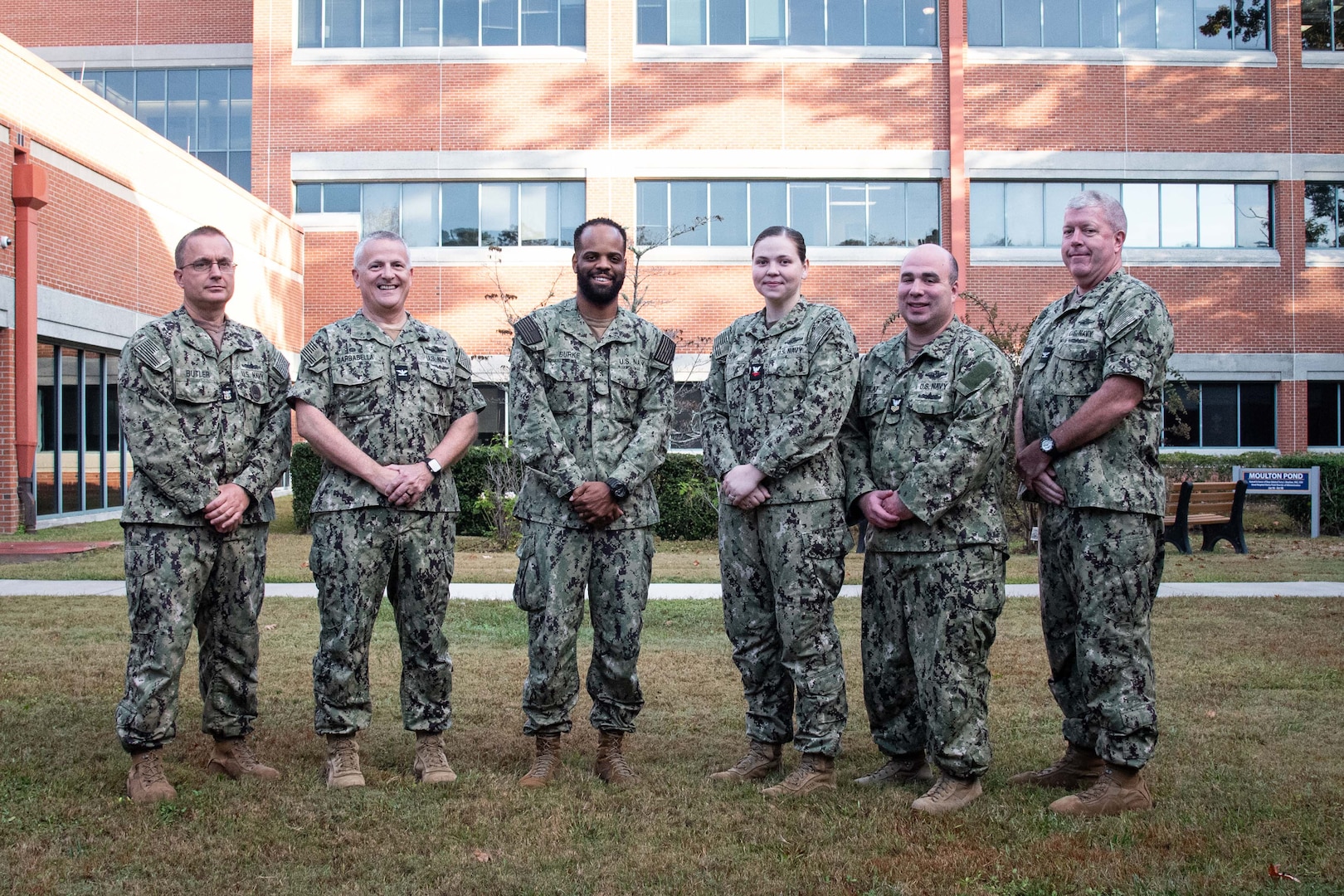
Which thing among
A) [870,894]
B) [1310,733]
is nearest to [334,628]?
[870,894]

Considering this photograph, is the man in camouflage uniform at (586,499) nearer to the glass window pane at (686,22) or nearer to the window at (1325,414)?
the glass window pane at (686,22)

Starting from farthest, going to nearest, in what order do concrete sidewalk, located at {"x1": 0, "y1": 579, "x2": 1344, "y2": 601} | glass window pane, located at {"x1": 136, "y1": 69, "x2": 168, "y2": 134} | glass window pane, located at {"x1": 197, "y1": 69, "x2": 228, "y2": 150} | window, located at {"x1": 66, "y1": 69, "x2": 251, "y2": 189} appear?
glass window pane, located at {"x1": 197, "y1": 69, "x2": 228, "y2": 150} < glass window pane, located at {"x1": 136, "y1": 69, "x2": 168, "y2": 134} < window, located at {"x1": 66, "y1": 69, "x2": 251, "y2": 189} < concrete sidewalk, located at {"x1": 0, "y1": 579, "x2": 1344, "y2": 601}

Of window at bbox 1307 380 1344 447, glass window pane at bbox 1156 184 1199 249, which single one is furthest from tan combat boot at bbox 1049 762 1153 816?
window at bbox 1307 380 1344 447

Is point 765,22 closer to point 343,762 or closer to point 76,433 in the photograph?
point 76,433

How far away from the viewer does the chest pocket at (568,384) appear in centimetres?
502

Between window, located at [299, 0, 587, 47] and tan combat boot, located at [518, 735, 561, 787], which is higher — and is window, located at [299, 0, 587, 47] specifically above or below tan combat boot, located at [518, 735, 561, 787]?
above

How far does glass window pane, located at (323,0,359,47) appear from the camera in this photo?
23.5 meters

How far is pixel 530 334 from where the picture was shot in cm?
501

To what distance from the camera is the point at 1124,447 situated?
15.0 feet

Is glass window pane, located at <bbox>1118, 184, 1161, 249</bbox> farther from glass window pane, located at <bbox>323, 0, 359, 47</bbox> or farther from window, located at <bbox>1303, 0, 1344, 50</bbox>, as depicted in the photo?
glass window pane, located at <bbox>323, 0, 359, 47</bbox>

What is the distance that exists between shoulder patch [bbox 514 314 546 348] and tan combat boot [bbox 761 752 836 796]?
6.82 ft

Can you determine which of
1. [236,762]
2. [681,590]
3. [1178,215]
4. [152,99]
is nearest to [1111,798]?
[236,762]

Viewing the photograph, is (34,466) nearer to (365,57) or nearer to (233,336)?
(365,57)

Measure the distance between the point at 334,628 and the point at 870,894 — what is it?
8.06 ft
